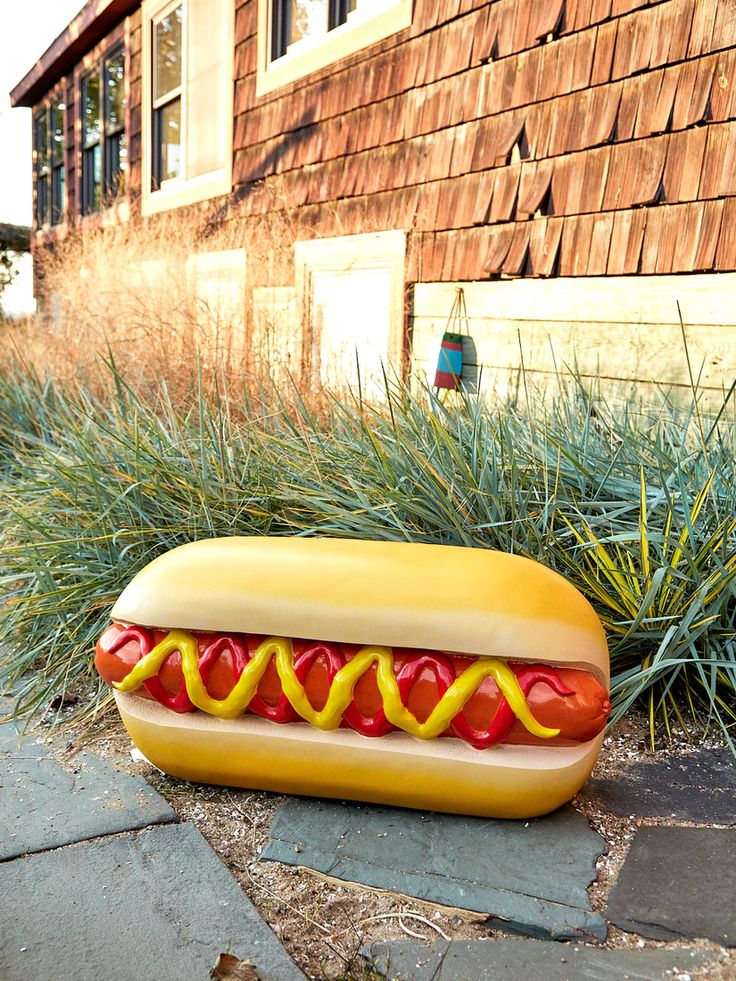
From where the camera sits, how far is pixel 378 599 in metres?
1.71

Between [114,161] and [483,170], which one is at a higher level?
[114,161]

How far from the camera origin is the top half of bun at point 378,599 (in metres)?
1.66

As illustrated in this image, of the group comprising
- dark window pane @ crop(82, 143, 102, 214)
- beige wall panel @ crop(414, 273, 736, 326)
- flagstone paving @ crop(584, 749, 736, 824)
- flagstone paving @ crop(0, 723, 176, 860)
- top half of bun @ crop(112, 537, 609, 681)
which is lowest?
flagstone paving @ crop(0, 723, 176, 860)

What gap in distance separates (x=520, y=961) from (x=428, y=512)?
139 cm

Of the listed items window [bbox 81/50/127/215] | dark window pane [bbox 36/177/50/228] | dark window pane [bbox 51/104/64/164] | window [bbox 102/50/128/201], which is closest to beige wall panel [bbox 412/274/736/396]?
window [bbox 81/50/127/215]

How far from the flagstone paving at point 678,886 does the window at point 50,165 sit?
44.3 ft

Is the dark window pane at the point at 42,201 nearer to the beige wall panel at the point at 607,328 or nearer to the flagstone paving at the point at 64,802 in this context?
the beige wall panel at the point at 607,328

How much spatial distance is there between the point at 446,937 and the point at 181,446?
6.35 feet

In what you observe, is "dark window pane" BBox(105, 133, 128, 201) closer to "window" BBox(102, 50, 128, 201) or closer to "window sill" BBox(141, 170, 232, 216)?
"window" BBox(102, 50, 128, 201)

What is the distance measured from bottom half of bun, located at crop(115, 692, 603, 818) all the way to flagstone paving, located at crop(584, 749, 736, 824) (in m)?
0.20

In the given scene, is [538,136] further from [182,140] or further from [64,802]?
[182,140]

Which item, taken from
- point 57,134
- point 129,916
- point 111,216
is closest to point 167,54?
point 111,216

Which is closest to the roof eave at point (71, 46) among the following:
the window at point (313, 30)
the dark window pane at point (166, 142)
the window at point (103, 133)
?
the window at point (103, 133)

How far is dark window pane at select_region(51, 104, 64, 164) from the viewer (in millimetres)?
13695
